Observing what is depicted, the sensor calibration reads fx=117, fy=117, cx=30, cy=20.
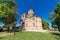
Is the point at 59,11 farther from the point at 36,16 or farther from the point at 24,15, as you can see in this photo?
the point at 24,15

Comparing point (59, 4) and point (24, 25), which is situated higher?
point (59, 4)

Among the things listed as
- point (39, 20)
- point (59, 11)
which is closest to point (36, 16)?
point (39, 20)

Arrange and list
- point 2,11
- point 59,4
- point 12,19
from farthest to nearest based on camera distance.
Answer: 1. point 12,19
2. point 59,4
3. point 2,11

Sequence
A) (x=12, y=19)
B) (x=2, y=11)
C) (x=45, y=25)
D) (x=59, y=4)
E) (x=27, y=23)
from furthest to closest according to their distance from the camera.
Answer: (x=45, y=25) → (x=27, y=23) → (x=12, y=19) → (x=59, y=4) → (x=2, y=11)

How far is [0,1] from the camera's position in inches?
845

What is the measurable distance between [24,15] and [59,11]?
168ft

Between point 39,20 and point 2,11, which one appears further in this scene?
point 39,20

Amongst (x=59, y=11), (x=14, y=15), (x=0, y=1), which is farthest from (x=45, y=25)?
(x=0, y=1)

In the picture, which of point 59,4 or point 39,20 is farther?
point 39,20

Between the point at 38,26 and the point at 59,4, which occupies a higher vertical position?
the point at 59,4

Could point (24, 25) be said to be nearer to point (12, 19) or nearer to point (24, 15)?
point (24, 15)

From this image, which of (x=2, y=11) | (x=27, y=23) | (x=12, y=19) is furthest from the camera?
(x=27, y=23)

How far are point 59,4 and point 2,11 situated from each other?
14.7 metres

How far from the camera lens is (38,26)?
228 feet
